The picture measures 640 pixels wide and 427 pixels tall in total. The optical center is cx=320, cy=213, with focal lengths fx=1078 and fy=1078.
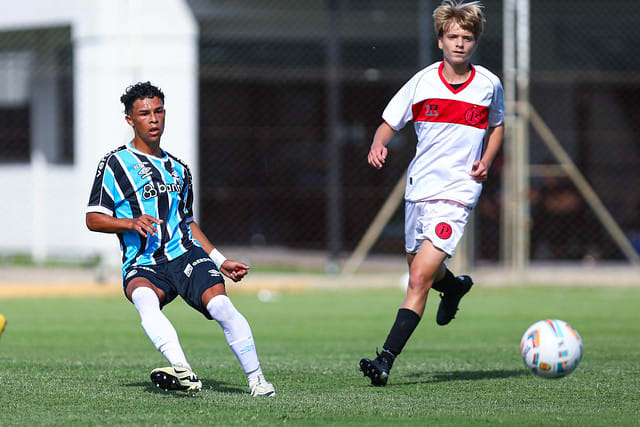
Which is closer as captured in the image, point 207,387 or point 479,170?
point 207,387

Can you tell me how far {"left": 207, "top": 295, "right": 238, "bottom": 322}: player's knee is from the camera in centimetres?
564

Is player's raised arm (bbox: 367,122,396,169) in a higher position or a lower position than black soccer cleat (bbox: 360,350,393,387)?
higher

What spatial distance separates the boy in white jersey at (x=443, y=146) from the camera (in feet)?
20.7

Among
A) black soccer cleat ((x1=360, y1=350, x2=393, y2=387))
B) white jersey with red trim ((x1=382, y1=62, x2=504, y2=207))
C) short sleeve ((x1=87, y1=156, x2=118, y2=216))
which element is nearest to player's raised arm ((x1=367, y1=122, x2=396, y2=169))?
white jersey with red trim ((x1=382, y1=62, x2=504, y2=207))

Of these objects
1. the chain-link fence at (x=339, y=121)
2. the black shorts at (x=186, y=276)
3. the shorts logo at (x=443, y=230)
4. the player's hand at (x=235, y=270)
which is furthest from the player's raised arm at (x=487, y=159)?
the chain-link fence at (x=339, y=121)

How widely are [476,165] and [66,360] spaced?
122 inches

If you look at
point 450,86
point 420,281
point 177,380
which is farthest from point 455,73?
point 177,380

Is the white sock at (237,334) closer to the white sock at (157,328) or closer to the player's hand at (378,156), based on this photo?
the white sock at (157,328)

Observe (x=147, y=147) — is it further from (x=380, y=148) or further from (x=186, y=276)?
(x=380, y=148)

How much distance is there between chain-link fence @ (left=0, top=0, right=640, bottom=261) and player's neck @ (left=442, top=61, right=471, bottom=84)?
11519mm

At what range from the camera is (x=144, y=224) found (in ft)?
18.2

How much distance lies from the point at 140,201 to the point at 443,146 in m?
1.81

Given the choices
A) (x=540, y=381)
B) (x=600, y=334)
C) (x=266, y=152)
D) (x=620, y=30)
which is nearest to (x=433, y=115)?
(x=540, y=381)

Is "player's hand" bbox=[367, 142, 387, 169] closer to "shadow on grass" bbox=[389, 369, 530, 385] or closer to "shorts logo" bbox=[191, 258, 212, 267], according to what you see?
"shorts logo" bbox=[191, 258, 212, 267]
